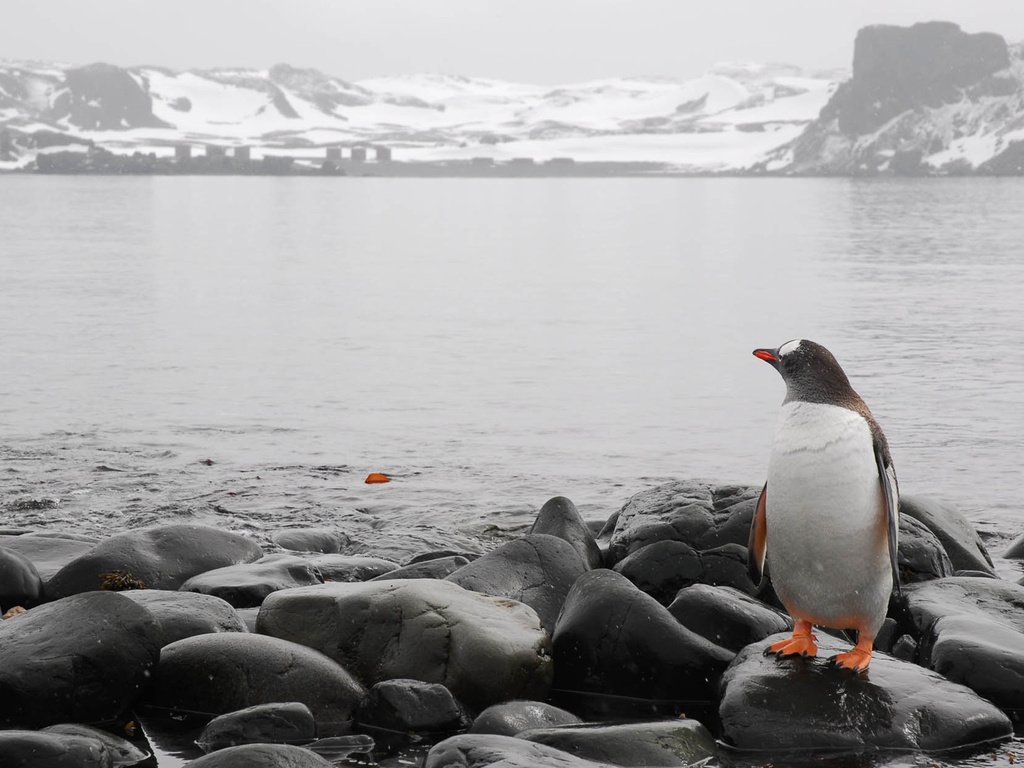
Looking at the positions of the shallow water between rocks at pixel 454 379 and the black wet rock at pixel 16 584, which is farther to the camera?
the shallow water between rocks at pixel 454 379

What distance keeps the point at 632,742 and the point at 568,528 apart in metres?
2.94

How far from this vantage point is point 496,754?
5.05m

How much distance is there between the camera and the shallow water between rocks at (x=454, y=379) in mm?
11680

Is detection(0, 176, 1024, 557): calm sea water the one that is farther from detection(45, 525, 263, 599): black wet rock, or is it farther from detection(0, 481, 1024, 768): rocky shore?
detection(0, 481, 1024, 768): rocky shore

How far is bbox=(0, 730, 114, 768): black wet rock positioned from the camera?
496 cm

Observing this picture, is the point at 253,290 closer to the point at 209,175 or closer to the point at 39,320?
the point at 39,320

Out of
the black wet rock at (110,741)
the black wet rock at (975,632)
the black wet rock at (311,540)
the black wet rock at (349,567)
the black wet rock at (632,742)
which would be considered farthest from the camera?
the black wet rock at (311,540)

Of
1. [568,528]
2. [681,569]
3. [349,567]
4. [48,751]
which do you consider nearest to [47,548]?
[349,567]

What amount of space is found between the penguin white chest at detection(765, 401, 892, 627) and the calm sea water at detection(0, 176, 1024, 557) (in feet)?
13.3

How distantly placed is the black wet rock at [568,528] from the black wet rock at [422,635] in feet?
5.37

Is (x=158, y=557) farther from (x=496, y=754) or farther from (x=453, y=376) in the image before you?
(x=453, y=376)

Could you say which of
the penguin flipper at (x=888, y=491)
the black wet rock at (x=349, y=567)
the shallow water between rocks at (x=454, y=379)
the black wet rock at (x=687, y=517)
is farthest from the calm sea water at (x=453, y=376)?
the penguin flipper at (x=888, y=491)

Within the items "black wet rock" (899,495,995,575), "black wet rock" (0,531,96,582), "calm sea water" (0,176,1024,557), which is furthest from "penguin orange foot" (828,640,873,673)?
"black wet rock" (0,531,96,582)

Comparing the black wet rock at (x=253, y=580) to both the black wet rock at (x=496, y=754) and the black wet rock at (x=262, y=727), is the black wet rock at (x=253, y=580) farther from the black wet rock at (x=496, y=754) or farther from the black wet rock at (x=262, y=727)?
the black wet rock at (x=496, y=754)
